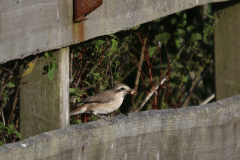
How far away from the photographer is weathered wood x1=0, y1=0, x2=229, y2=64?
227 centimetres

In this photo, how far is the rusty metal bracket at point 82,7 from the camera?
2.73 metres

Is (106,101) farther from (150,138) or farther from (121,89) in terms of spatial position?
(150,138)

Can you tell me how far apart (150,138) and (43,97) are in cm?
109

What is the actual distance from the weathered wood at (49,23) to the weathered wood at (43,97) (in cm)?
18

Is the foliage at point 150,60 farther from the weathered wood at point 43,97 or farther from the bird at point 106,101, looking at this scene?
the weathered wood at point 43,97

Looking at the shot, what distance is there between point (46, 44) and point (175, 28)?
3936 mm

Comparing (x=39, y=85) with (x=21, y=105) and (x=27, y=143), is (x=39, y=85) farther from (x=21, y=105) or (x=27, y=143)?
(x=27, y=143)

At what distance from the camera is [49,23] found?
254 cm

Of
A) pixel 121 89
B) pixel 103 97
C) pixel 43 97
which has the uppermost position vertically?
pixel 121 89

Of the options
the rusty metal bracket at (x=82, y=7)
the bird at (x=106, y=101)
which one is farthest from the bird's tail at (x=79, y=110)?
the rusty metal bracket at (x=82, y=7)

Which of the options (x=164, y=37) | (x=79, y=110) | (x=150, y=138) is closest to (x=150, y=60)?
(x=164, y=37)

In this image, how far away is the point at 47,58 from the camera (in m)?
2.70

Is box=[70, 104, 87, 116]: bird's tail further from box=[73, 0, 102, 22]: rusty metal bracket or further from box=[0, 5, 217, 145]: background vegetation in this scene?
box=[73, 0, 102, 22]: rusty metal bracket

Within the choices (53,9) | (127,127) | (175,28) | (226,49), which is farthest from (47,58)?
(175,28)
